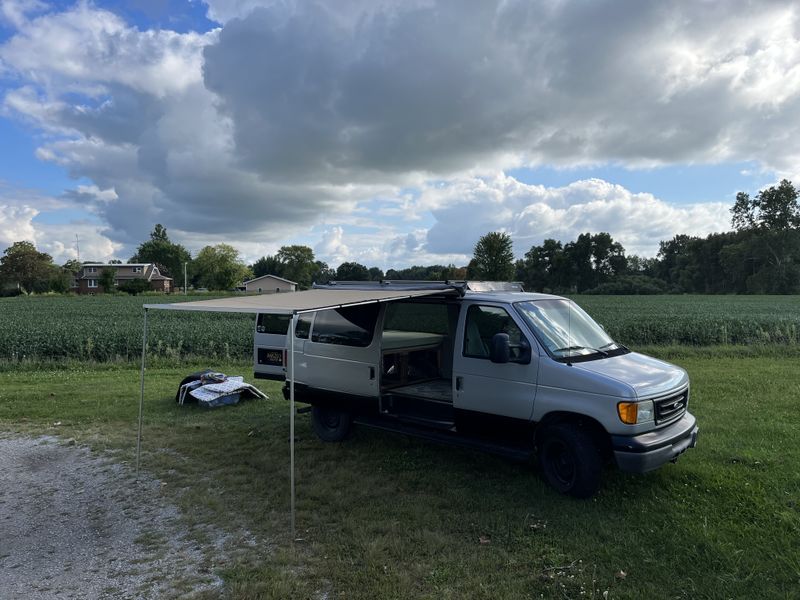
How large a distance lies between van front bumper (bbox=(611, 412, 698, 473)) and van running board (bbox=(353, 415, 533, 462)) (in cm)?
91

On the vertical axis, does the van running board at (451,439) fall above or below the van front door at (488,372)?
below

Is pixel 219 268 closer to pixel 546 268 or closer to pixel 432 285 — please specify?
pixel 546 268

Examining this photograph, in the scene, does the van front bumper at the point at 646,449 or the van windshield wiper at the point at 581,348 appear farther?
the van windshield wiper at the point at 581,348

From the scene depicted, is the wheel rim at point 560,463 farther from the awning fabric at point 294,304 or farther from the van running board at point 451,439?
the awning fabric at point 294,304

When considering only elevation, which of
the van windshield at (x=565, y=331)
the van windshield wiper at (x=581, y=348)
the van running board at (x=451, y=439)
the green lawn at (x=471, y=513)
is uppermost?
the van windshield at (x=565, y=331)

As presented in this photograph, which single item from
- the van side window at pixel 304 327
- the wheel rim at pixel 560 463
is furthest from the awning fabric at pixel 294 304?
the wheel rim at pixel 560 463

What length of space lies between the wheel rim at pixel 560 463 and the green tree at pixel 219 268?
10418cm

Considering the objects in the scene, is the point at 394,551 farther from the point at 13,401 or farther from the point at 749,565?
the point at 13,401

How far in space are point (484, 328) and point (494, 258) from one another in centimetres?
6904

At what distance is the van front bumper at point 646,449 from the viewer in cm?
467

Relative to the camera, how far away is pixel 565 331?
5.81m

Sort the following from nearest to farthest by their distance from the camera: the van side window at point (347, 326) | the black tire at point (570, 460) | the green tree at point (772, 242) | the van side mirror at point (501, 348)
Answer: the black tire at point (570, 460) → the van side mirror at point (501, 348) → the van side window at point (347, 326) → the green tree at point (772, 242)

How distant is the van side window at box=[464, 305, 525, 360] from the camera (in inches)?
225

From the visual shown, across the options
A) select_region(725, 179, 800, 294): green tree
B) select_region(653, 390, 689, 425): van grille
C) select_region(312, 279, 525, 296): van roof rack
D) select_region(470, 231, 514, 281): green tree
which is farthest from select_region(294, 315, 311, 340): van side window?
select_region(725, 179, 800, 294): green tree
